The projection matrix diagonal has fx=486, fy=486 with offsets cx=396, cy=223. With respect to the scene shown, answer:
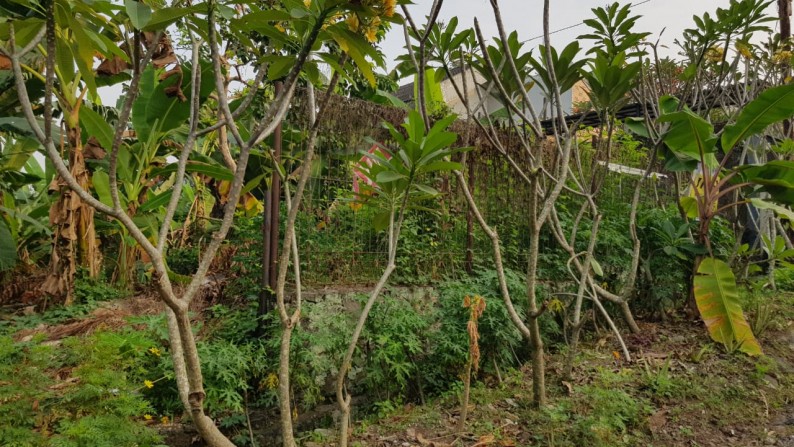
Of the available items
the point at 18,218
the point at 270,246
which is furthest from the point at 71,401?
the point at 18,218

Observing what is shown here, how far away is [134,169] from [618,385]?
161 inches

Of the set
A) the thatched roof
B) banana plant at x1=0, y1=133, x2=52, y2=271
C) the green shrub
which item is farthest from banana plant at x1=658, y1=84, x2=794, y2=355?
banana plant at x1=0, y1=133, x2=52, y2=271

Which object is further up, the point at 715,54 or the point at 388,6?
the point at 715,54

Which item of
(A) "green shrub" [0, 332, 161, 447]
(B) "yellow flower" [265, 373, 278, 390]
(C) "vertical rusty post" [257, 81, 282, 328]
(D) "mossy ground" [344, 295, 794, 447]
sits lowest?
(D) "mossy ground" [344, 295, 794, 447]

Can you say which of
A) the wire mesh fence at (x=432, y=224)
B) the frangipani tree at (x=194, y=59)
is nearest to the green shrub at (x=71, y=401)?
the frangipani tree at (x=194, y=59)

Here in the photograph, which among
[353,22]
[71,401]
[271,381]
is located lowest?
[271,381]

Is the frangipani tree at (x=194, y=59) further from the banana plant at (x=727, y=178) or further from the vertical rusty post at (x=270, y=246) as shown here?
the banana plant at (x=727, y=178)

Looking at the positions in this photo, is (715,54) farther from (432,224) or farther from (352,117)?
(352,117)

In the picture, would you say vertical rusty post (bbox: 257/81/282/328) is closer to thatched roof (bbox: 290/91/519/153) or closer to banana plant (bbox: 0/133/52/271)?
thatched roof (bbox: 290/91/519/153)

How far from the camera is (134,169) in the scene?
4070 mm

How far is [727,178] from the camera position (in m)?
4.20

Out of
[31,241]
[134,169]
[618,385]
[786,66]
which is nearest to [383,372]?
[618,385]

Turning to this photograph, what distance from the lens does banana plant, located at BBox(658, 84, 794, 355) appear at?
3.82m

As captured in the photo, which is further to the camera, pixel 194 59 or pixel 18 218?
pixel 18 218
